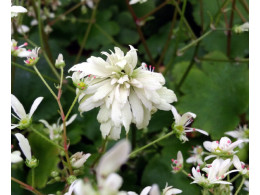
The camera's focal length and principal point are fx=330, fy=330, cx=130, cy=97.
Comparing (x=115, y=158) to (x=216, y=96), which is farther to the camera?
(x=216, y=96)

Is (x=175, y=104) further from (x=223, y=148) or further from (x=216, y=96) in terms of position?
(x=223, y=148)

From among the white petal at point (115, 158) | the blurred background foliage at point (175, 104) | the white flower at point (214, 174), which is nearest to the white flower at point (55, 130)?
the blurred background foliage at point (175, 104)

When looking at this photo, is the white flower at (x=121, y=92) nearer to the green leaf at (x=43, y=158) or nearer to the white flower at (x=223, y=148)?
the white flower at (x=223, y=148)

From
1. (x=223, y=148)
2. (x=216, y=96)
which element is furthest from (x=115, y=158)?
(x=216, y=96)

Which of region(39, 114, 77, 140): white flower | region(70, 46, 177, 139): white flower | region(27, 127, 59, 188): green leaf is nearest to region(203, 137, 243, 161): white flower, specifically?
region(70, 46, 177, 139): white flower

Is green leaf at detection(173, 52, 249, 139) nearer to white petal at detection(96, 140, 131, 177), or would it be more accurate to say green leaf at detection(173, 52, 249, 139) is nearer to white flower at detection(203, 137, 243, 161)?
white flower at detection(203, 137, 243, 161)
